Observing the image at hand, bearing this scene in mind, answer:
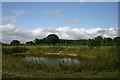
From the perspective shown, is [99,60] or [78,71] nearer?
[78,71]

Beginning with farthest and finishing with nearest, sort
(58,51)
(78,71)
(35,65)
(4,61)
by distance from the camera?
(58,51)
(4,61)
(35,65)
(78,71)

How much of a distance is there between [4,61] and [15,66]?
5.58ft

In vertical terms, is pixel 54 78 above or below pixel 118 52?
below

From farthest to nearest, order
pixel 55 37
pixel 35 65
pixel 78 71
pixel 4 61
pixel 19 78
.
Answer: pixel 55 37, pixel 4 61, pixel 35 65, pixel 78 71, pixel 19 78

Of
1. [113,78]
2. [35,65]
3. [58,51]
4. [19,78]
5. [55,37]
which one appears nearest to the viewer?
[19,78]

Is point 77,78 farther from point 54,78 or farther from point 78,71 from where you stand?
point 78,71

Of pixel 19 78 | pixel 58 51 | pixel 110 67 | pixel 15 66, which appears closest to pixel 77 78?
pixel 19 78

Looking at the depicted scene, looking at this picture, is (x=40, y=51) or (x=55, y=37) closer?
(x=40, y=51)

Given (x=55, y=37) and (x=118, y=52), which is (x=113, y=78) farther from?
(x=55, y=37)

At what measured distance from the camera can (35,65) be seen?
1588 centimetres

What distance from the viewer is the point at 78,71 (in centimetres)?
1484

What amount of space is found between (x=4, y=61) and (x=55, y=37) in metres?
67.2

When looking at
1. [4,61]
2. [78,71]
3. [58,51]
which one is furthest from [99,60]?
[58,51]

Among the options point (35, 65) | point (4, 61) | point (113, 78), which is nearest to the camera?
point (113, 78)
